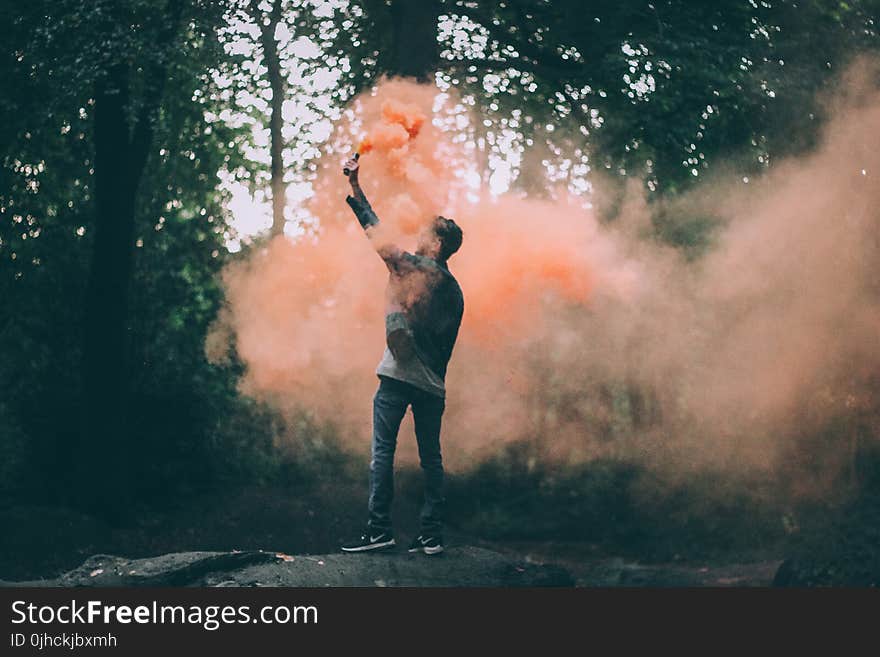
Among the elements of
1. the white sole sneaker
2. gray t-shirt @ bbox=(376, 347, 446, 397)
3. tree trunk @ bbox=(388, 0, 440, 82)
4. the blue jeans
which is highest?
tree trunk @ bbox=(388, 0, 440, 82)

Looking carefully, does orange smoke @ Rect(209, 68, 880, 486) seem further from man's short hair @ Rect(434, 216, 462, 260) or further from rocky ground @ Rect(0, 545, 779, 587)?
rocky ground @ Rect(0, 545, 779, 587)

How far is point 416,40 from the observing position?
11195 millimetres

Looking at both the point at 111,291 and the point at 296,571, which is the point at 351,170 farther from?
the point at 111,291

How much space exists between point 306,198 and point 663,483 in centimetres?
652

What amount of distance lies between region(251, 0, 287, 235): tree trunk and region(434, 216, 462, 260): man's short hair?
22.5 ft

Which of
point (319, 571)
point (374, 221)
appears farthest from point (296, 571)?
point (374, 221)

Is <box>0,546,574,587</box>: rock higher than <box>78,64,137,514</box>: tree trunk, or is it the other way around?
<box>78,64,137,514</box>: tree trunk

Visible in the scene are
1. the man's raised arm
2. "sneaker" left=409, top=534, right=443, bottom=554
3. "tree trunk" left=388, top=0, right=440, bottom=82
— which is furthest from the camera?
"tree trunk" left=388, top=0, right=440, bottom=82

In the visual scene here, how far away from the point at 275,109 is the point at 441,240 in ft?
26.6

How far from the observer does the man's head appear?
7289 millimetres

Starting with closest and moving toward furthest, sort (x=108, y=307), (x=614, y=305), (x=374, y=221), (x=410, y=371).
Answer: (x=374, y=221) < (x=410, y=371) < (x=108, y=307) < (x=614, y=305)

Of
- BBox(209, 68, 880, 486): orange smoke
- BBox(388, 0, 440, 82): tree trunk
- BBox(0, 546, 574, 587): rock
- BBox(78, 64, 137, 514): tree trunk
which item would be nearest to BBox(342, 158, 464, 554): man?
BBox(0, 546, 574, 587): rock

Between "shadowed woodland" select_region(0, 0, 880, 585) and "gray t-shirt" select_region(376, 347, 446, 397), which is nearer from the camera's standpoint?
"gray t-shirt" select_region(376, 347, 446, 397)

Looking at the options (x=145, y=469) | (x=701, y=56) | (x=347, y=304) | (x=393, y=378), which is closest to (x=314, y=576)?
(x=393, y=378)
